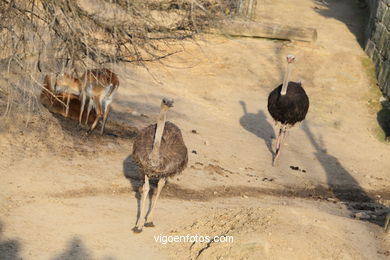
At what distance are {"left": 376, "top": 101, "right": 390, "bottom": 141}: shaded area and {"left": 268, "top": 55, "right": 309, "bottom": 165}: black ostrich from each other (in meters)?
3.76

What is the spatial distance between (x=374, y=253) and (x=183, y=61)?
1033 cm

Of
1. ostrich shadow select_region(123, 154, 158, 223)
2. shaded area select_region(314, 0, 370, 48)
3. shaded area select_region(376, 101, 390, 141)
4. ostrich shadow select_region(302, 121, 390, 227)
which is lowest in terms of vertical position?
shaded area select_region(376, 101, 390, 141)

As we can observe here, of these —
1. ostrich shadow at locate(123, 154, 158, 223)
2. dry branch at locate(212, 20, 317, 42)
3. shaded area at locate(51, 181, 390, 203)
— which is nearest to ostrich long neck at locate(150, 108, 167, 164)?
ostrich shadow at locate(123, 154, 158, 223)

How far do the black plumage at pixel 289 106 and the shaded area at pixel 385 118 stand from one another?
374 centimetres

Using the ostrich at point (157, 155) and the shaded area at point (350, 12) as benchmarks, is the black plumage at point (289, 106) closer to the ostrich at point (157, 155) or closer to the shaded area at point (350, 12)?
the ostrich at point (157, 155)

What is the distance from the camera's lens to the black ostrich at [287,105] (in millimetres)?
13080

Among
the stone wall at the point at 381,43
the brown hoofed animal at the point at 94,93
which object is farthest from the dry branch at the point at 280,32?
the brown hoofed animal at the point at 94,93

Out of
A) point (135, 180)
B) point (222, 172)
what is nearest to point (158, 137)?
point (135, 180)

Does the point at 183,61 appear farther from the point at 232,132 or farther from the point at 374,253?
the point at 374,253

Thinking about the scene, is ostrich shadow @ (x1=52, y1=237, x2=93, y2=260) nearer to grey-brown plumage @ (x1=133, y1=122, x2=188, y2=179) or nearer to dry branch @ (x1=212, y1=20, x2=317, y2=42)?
grey-brown plumage @ (x1=133, y1=122, x2=188, y2=179)

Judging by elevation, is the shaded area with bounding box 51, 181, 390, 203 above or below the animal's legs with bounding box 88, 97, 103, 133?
below

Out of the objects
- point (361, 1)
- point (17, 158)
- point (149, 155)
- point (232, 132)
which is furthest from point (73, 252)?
point (361, 1)

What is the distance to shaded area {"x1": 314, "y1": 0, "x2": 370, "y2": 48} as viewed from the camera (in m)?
23.1

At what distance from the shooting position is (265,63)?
19.4 meters
